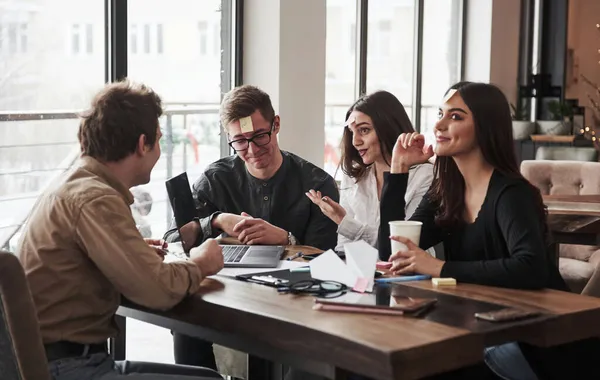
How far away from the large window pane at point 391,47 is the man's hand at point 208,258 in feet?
12.1

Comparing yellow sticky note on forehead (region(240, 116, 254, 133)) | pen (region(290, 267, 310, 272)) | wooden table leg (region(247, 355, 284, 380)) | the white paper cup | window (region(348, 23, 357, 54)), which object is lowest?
wooden table leg (region(247, 355, 284, 380))

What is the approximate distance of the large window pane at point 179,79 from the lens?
398 cm

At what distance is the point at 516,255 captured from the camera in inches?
87.6

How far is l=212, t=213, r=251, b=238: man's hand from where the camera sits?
116 inches

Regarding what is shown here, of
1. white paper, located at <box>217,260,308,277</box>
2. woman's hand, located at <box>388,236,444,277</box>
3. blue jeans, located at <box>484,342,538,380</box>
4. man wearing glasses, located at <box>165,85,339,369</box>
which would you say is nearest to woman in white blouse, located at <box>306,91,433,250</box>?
man wearing glasses, located at <box>165,85,339,369</box>

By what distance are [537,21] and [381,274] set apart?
6.11 metres

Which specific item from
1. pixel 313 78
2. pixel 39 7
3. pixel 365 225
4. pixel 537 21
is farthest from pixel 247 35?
pixel 537 21

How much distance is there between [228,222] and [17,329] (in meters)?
1.24

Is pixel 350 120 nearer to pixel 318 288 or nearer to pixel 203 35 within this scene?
pixel 318 288

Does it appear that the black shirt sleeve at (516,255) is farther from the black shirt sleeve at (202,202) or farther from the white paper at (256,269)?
the black shirt sleeve at (202,202)

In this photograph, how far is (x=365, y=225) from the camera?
3.11m

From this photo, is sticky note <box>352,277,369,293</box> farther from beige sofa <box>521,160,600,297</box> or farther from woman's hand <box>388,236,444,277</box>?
beige sofa <box>521,160,600,297</box>

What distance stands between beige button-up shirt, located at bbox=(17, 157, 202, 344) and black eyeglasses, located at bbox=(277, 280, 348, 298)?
254mm

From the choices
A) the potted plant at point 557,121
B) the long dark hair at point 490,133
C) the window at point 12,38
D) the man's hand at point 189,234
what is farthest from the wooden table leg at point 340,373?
the potted plant at point 557,121
